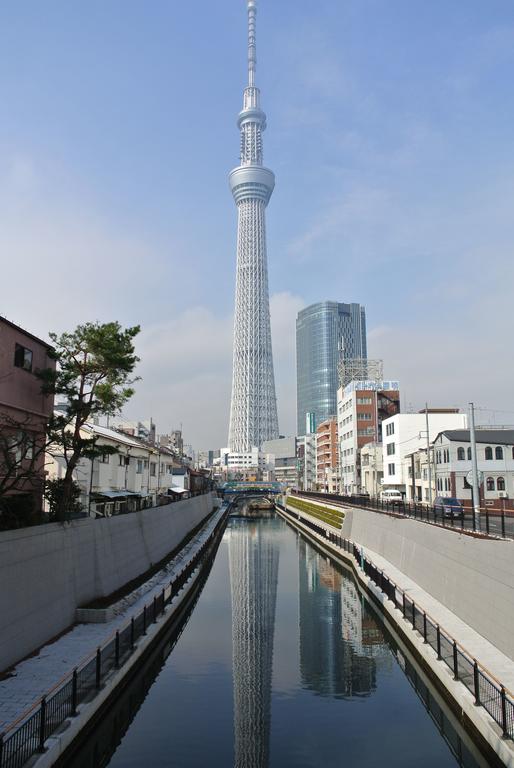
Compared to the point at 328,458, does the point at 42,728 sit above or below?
below

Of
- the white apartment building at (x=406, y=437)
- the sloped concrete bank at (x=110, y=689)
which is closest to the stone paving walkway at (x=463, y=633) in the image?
the sloped concrete bank at (x=110, y=689)

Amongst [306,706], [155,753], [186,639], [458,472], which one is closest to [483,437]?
[458,472]

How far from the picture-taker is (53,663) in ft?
63.0

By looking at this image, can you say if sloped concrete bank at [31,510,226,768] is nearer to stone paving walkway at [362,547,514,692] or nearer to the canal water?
the canal water

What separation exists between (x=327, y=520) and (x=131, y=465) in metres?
29.4

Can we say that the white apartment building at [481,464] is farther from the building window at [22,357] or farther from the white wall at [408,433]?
the building window at [22,357]

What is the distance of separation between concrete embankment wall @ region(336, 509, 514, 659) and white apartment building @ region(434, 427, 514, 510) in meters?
15.9

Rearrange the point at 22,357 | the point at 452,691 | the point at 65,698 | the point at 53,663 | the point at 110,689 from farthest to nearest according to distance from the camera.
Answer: the point at 22,357 → the point at 53,663 → the point at 110,689 → the point at 452,691 → the point at 65,698

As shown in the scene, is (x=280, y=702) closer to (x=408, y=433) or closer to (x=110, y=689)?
(x=110, y=689)

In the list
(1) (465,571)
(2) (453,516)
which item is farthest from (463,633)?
(2) (453,516)

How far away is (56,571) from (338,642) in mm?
14087

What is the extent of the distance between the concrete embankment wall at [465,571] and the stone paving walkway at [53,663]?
46.8 feet

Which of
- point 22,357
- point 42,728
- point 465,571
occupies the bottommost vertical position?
point 42,728

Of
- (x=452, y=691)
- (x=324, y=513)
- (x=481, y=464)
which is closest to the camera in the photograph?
(x=452, y=691)
